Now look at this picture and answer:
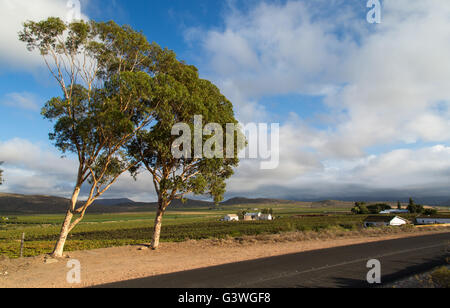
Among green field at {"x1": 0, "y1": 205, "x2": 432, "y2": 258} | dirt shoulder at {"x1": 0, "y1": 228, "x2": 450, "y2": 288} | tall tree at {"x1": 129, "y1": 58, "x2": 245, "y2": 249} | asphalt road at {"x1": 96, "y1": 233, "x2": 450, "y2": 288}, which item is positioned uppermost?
tall tree at {"x1": 129, "y1": 58, "x2": 245, "y2": 249}

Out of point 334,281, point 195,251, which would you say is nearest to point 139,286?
point 334,281

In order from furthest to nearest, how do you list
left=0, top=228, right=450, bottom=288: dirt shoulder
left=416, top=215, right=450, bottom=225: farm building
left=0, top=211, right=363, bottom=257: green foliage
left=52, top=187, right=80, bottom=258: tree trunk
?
left=416, top=215, right=450, bottom=225: farm building → left=0, top=211, right=363, bottom=257: green foliage → left=52, top=187, right=80, bottom=258: tree trunk → left=0, top=228, right=450, bottom=288: dirt shoulder

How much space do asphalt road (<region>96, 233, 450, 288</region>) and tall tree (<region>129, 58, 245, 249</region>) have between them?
329 inches

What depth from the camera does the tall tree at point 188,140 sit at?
805 inches

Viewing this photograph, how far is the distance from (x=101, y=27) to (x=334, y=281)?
22.7m

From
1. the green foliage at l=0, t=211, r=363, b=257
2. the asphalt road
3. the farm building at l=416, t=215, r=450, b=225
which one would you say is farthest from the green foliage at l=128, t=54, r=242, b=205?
the farm building at l=416, t=215, r=450, b=225

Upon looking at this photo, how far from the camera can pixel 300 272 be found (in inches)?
539

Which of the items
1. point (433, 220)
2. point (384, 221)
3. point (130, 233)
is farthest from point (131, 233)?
point (433, 220)

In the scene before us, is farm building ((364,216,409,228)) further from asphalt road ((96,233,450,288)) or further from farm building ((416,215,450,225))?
asphalt road ((96,233,450,288))

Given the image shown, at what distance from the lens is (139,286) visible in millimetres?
11688

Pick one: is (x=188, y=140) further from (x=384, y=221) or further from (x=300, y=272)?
(x=384, y=221)

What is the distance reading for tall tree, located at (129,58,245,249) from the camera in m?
20.5

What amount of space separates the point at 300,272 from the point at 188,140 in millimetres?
12020
